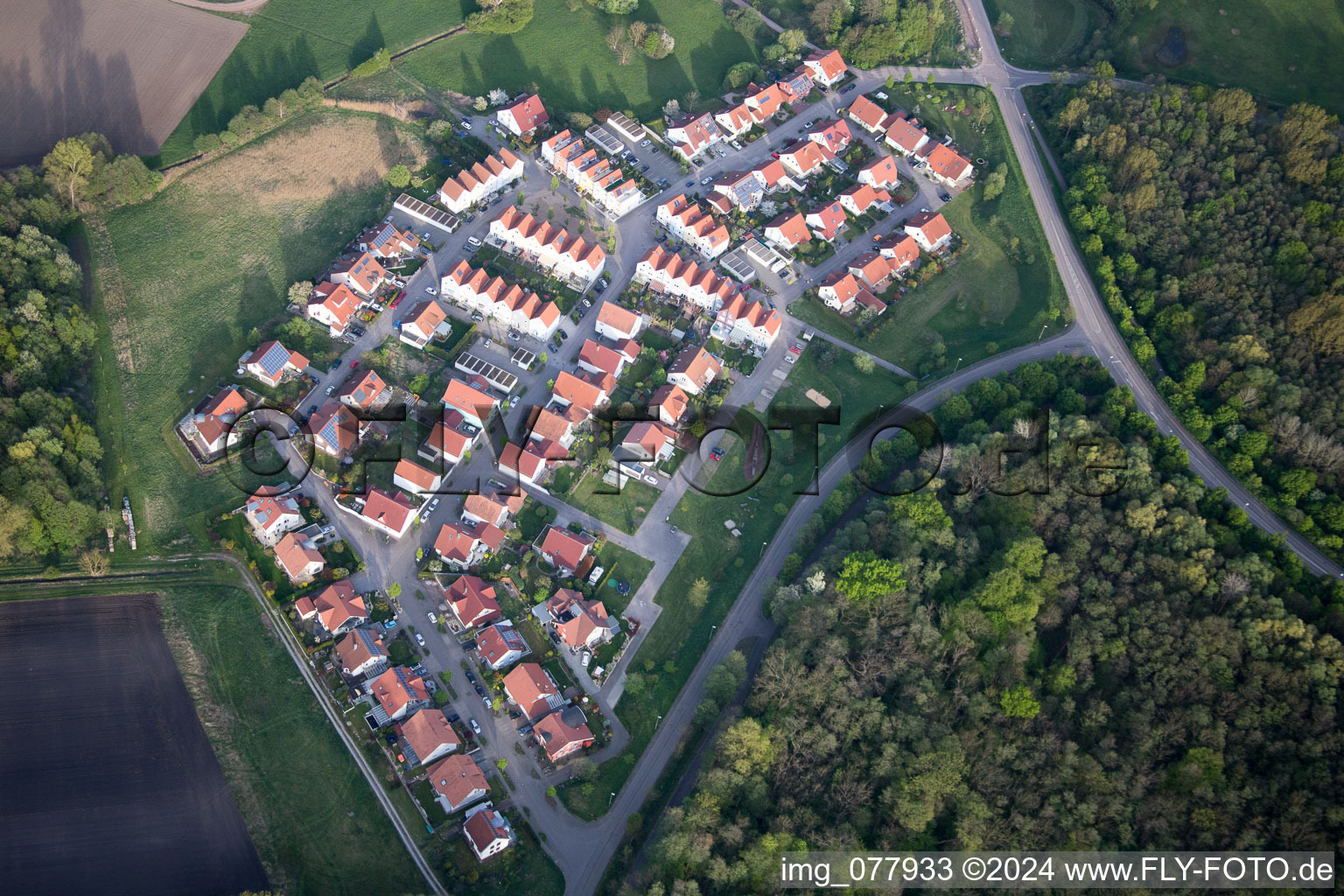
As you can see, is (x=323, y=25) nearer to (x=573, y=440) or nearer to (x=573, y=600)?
(x=573, y=440)

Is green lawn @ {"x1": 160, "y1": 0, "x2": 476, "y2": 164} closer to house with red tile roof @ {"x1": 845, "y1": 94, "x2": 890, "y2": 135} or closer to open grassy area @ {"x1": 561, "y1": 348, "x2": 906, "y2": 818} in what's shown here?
house with red tile roof @ {"x1": 845, "y1": 94, "x2": 890, "y2": 135}

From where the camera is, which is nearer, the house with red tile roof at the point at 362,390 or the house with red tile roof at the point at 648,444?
the house with red tile roof at the point at 362,390

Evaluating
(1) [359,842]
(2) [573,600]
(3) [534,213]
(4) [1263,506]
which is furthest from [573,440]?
(4) [1263,506]

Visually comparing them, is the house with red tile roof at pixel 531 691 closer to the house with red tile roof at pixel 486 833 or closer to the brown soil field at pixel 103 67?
the house with red tile roof at pixel 486 833

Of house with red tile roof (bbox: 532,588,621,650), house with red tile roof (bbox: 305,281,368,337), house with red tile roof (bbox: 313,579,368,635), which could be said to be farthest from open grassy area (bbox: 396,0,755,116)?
house with red tile roof (bbox: 313,579,368,635)

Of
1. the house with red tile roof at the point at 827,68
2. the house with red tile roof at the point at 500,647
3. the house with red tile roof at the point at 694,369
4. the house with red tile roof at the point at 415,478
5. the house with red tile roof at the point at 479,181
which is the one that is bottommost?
the house with red tile roof at the point at 500,647

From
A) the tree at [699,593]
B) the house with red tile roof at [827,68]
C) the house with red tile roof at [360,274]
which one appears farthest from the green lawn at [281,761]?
the house with red tile roof at [827,68]
